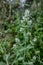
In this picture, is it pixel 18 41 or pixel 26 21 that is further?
pixel 26 21

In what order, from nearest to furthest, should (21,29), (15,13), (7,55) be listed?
(7,55), (21,29), (15,13)

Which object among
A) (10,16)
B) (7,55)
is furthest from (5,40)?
(10,16)

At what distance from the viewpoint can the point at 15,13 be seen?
3283mm

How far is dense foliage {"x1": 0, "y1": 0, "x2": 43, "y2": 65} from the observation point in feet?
8.36

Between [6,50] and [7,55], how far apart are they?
0.51ft

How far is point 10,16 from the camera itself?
332 centimetres

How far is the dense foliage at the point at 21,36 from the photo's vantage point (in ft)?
8.36

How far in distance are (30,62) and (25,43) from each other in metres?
0.28

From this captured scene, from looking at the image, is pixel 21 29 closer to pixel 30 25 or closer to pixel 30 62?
pixel 30 25

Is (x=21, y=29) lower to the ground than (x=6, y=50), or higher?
higher

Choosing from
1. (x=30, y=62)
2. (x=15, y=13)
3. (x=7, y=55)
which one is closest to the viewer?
(x=30, y=62)

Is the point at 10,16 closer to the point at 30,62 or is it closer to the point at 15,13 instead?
the point at 15,13

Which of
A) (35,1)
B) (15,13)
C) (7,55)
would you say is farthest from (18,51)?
(35,1)

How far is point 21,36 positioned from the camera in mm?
2840
